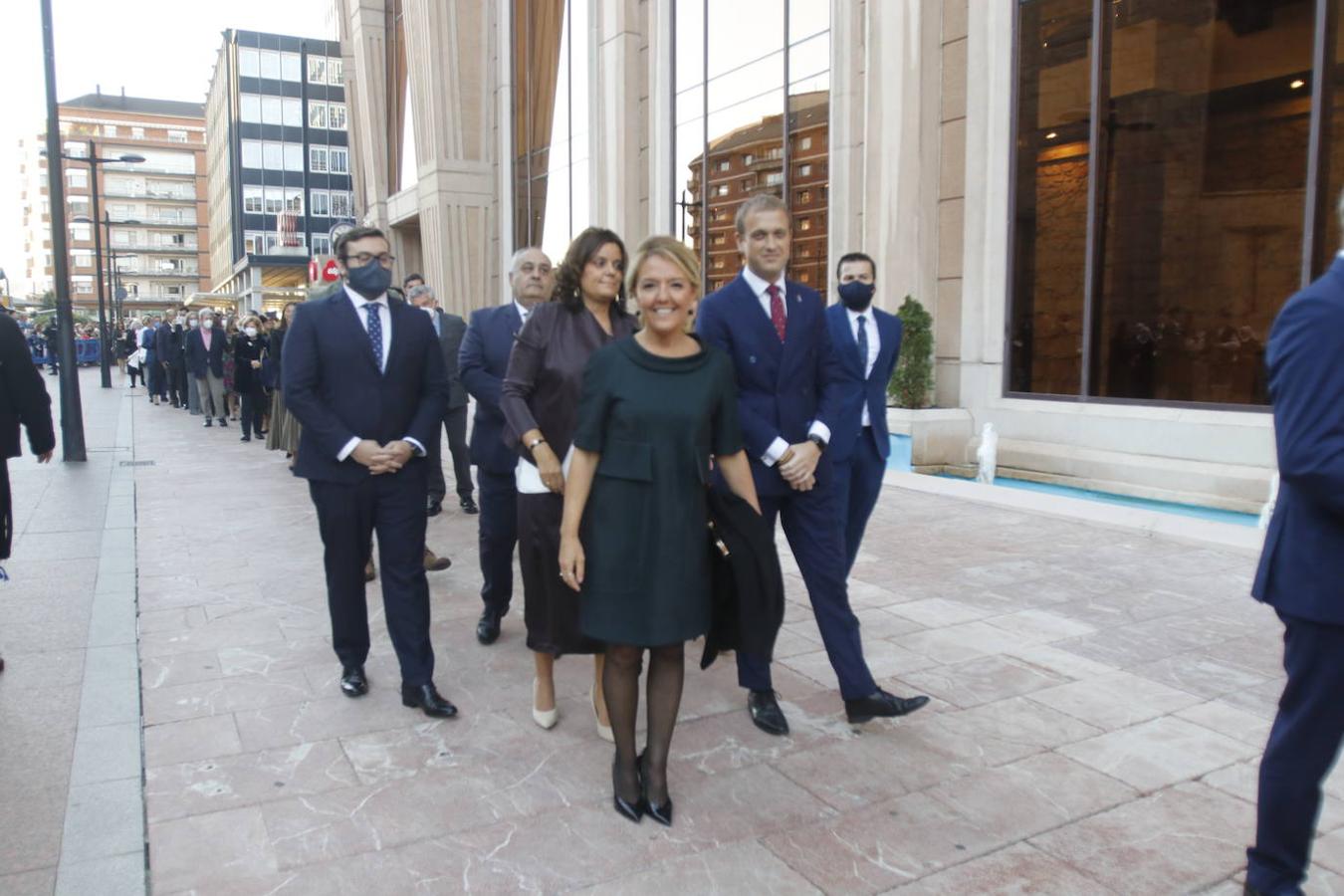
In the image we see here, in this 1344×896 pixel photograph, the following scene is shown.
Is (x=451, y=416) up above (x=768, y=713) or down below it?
above

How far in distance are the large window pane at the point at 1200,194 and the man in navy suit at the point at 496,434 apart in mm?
6843

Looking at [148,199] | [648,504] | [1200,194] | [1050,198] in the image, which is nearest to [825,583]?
[648,504]

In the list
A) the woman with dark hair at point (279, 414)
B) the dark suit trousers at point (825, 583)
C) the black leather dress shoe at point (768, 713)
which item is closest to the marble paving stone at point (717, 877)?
the black leather dress shoe at point (768, 713)

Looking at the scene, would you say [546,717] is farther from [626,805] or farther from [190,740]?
[190,740]

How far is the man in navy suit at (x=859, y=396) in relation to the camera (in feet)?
14.0

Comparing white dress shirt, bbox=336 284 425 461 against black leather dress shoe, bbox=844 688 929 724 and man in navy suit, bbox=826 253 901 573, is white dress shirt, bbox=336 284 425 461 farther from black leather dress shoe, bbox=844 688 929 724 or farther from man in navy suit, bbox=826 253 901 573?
black leather dress shoe, bbox=844 688 929 724

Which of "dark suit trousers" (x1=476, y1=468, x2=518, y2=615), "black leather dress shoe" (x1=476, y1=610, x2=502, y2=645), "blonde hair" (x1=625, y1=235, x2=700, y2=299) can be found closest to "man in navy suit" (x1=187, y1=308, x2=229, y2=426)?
"dark suit trousers" (x1=476, y1=468, x2=518, y2=615)

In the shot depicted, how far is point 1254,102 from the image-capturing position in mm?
9211

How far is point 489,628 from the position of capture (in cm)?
518

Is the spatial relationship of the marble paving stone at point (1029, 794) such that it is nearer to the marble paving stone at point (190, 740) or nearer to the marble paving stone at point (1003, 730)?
the marble paving stone at point (1003, 730)

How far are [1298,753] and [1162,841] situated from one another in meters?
0.77

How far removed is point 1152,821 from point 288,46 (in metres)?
82.5

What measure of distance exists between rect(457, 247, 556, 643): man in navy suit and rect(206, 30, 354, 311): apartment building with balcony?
6919 centimetres

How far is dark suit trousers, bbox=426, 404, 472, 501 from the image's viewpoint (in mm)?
8484
